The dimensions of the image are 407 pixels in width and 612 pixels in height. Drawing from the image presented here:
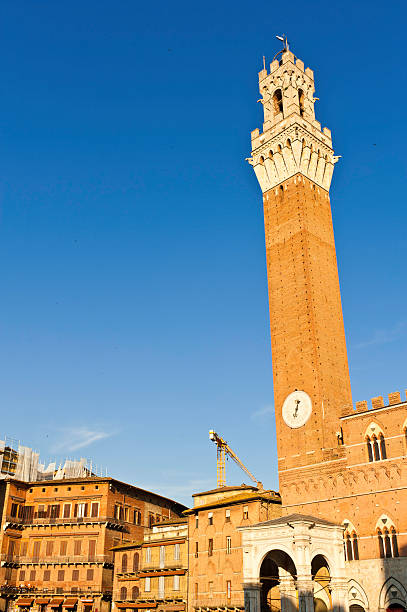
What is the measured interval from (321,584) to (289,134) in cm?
3778

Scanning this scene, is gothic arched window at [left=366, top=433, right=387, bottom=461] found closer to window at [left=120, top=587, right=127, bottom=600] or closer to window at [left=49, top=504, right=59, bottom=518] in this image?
window at [left=120, top=587, right=127, bottom=600]

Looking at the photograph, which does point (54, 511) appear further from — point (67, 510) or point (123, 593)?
point (123, 593)

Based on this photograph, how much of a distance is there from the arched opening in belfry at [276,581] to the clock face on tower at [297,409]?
940 centimetres

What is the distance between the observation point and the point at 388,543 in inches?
1516

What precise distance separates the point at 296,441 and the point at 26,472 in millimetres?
40455

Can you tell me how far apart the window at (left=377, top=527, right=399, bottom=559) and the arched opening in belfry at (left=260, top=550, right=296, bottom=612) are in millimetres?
6389

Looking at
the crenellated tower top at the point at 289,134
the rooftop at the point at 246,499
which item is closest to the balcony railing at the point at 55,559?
the rooftop at the point at 246,499

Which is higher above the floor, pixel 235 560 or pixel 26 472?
pixel 26 472

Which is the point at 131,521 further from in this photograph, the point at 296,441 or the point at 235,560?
the point at 296,441

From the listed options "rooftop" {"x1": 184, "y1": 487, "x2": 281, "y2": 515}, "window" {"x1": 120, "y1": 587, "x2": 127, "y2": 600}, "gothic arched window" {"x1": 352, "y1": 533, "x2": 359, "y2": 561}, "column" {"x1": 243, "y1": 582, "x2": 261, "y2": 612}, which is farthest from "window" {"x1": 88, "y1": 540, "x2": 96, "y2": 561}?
"gothic arched window" {"x1": 352, "y1": 533, "x2": 359, "y2": 561}

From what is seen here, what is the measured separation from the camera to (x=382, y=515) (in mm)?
39188

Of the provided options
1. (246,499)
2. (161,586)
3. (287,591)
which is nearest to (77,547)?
(161,586)

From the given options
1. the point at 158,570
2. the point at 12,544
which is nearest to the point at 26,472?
the point at 12,544

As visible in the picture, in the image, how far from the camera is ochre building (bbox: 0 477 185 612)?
58188 millimetres
